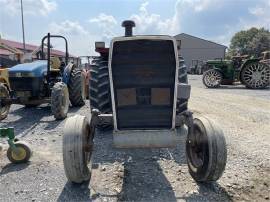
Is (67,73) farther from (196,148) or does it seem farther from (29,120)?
(196,148)

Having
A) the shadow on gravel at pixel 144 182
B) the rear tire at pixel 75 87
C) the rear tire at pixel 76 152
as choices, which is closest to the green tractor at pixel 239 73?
the rear tire at pixel 75 87

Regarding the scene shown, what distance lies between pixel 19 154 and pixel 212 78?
1482 cm

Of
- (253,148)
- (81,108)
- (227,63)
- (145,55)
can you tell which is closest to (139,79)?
(145,55)

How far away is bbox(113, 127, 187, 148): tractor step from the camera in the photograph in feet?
13.1

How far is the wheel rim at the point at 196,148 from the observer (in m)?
4.07

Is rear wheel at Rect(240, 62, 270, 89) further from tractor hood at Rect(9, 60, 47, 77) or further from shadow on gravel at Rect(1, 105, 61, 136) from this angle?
tractor hood at Rect(9, 60, 47, 77)

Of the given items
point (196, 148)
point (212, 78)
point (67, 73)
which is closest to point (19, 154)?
point (196, 148)

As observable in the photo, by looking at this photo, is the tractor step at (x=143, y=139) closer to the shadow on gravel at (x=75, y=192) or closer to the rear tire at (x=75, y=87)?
the shadow on gravel at (x=75, y=192)

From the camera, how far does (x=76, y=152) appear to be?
3.80m

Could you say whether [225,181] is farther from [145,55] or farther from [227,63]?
[227,63]

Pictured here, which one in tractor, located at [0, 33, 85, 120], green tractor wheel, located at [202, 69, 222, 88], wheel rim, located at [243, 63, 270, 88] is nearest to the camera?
tractor, located at [0, 33, 85, 120]

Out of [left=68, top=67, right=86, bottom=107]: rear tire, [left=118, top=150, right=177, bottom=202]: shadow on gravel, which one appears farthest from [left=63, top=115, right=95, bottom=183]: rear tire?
[left=68, top=67, right=86, bottom=107]: rear tire

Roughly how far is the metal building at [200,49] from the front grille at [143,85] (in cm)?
5310

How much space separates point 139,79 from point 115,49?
0.47m
